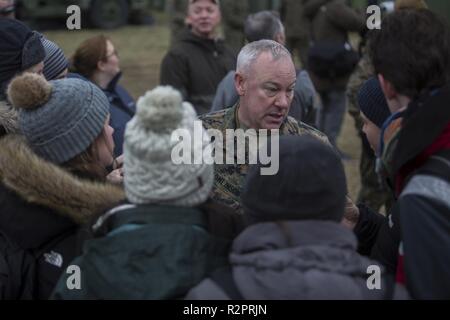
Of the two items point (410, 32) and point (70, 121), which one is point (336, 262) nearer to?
point (410, 32)

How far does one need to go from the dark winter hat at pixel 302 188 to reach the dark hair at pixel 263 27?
11.6 ft

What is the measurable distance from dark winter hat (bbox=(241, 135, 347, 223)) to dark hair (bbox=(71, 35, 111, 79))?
3.69 m

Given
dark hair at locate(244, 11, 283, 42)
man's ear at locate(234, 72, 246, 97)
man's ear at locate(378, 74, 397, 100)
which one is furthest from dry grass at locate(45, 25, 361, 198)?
man's ear at locate(378, 74, 397, 100)

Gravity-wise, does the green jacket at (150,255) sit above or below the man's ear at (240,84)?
above

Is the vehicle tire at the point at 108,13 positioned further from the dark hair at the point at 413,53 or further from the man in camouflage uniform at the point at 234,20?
the dark hair at the point at 413,53

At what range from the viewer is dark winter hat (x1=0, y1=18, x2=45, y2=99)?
12.6 feet

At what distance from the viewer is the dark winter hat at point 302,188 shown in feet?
7.63

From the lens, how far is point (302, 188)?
2318mm

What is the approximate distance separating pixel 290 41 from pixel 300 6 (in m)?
0.54

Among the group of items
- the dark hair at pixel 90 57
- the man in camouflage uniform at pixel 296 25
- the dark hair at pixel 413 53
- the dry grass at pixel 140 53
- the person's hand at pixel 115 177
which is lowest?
the dry grass at pixel 140 53

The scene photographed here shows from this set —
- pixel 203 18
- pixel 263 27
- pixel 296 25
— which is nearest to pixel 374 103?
pixel 263 27

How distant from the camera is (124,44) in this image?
17.0 metres

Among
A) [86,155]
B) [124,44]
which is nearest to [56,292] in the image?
[86,155]

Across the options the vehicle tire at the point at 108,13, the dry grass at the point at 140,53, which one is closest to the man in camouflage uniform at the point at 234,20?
the dry grass at the point at 140,53
